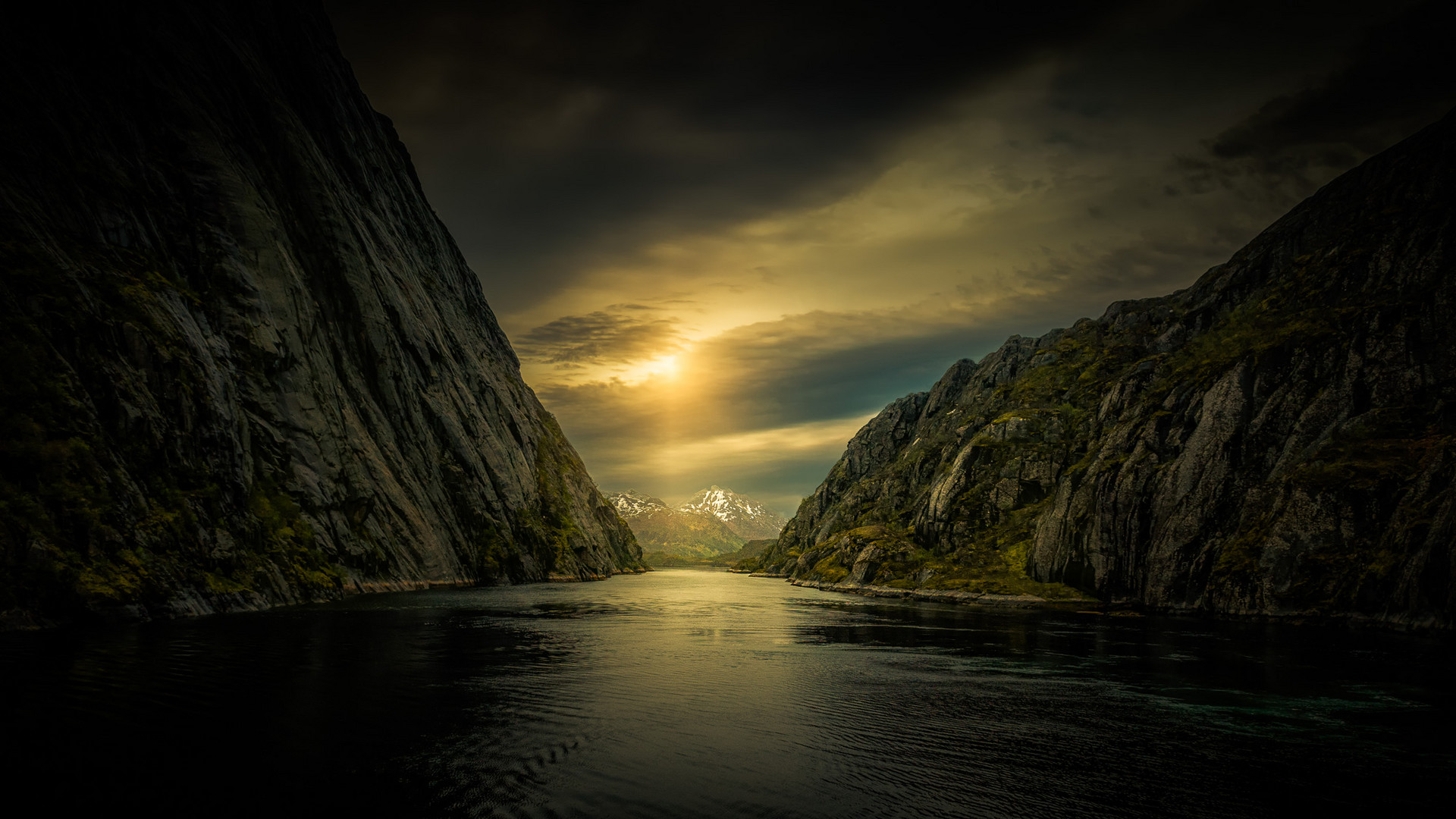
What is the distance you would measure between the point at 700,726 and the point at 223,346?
8108 centimetres

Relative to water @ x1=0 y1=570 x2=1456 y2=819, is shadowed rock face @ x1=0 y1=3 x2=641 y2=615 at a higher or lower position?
higher

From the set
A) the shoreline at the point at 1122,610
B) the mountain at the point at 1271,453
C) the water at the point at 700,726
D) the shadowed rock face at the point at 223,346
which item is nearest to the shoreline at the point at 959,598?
the shoreline at the point at 1122,610

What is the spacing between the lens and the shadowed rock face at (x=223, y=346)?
5006 cm

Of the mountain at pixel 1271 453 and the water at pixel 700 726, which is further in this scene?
the mountain at pixel 1271 453

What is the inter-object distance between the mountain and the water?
2115 cm

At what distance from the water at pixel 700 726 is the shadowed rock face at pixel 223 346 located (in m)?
13.3

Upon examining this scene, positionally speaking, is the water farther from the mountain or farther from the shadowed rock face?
the mountain

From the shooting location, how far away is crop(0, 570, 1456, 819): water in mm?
18328

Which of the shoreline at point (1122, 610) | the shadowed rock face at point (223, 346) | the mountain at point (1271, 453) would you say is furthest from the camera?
the mountain at point (1271, 453)

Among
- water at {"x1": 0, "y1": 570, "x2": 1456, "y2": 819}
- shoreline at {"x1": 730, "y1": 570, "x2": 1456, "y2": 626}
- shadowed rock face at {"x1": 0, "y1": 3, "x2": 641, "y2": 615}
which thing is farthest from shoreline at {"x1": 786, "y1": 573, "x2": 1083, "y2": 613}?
shadowed rock face at {"x1": 0, "y1": 3, "x2": 641, "y2": 615}

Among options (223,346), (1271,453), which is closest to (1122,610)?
(1271,453)

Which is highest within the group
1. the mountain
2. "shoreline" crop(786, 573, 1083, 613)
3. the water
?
the mountain

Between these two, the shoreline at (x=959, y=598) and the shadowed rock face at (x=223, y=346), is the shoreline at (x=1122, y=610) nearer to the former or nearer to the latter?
the shoreline at (x=959, y=598)

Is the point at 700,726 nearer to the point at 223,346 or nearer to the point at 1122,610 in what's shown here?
the point at 223,346
